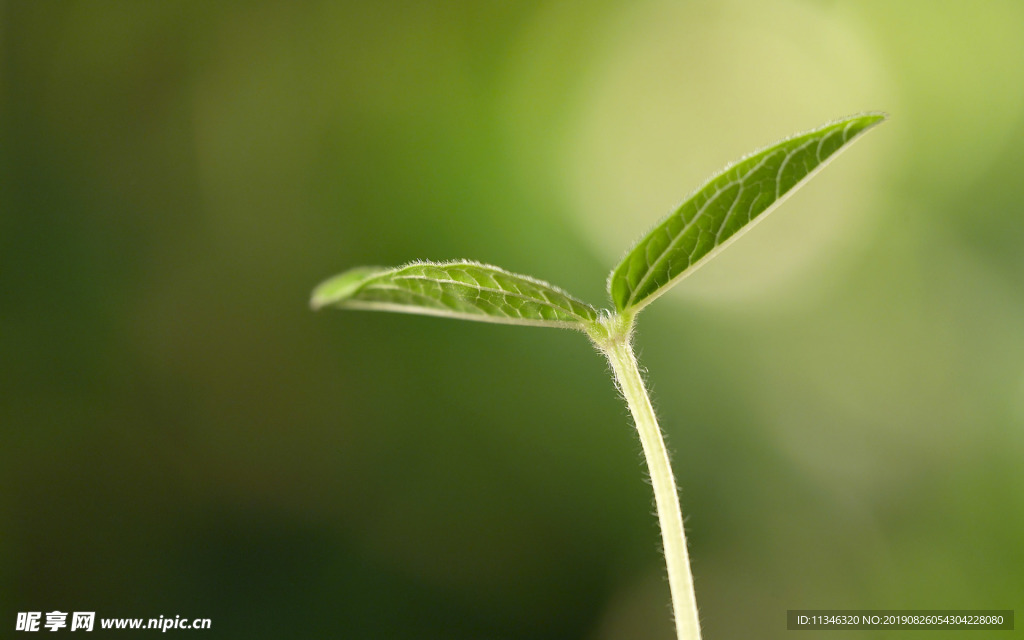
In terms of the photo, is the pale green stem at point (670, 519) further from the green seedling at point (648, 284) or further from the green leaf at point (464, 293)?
the green leaf at point (464, 293)

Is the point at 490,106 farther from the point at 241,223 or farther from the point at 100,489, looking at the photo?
the point at 100,489

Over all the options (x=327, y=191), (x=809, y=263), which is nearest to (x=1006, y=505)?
(x=809, y=263)

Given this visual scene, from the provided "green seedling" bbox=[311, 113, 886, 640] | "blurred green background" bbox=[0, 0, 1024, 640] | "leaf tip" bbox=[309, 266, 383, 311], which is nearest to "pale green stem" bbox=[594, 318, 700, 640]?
"green seedling" bbox=[311, 113, 886, 640]

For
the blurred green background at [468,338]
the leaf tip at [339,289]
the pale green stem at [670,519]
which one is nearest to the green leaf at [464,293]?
the leaf tip at [339,289]

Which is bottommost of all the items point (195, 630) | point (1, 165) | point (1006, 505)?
point (195, 630)

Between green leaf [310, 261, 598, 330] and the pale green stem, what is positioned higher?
green leaf [310, 261, 598, 330]

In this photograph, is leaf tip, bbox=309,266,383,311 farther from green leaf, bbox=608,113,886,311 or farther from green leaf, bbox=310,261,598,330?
green leaf, bbox=608,113,886,311

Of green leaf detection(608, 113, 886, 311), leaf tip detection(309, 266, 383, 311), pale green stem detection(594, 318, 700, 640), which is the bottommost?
pale green stem detection(594, 318, 700, 640)

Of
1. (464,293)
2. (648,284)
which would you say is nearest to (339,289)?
(464,293)

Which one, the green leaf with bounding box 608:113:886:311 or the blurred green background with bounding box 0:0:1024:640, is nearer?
the green leaf with bounding box 608:113:886:311
